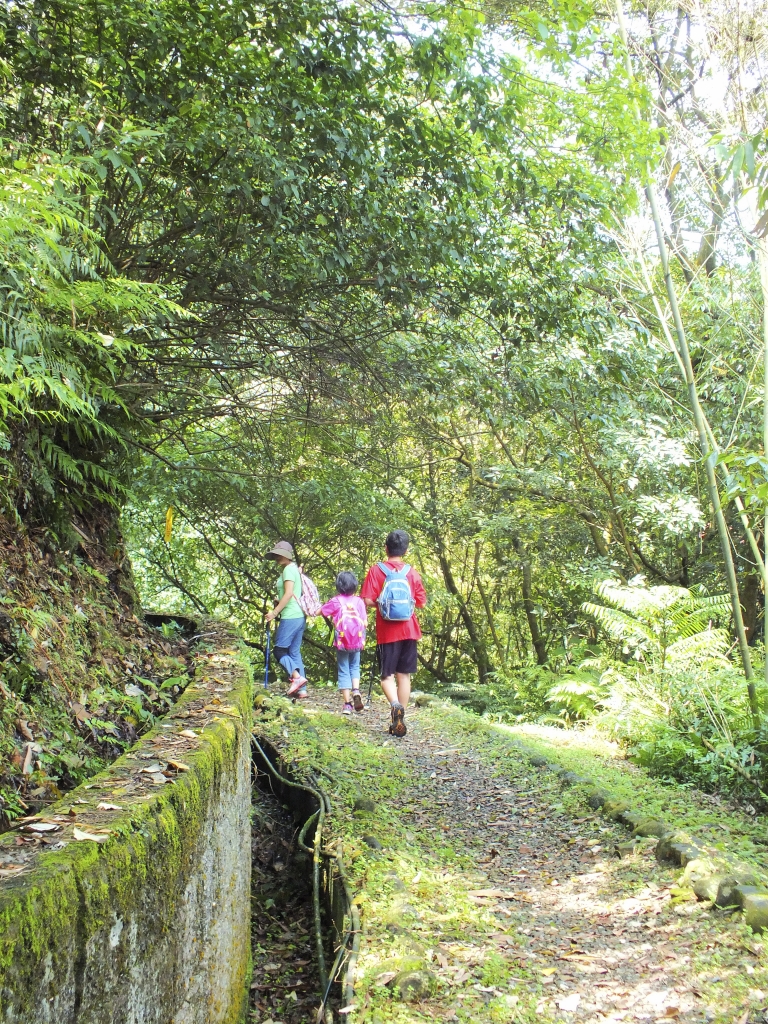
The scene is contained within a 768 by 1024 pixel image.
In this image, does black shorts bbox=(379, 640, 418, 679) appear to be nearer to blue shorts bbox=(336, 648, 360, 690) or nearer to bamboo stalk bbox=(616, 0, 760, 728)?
blue shorts bbox=(336, 648, 360, 690)

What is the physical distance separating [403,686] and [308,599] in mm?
1914

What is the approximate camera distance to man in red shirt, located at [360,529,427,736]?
7.61m

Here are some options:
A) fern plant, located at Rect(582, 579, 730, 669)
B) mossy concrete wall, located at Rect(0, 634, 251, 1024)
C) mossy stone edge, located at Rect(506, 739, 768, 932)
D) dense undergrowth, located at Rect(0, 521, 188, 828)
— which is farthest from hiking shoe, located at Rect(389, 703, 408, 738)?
mossy concrete wall, located at Rect(0, 634, 251, 1024)

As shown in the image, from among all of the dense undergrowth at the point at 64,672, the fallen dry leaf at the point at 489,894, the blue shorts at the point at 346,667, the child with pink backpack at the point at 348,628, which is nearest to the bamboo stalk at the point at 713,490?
the fallen dry leaf at the point at 489,894

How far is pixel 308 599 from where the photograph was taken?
928 centimetres

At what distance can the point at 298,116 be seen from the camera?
4.74 metres

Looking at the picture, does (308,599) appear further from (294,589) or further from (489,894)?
(489,894)

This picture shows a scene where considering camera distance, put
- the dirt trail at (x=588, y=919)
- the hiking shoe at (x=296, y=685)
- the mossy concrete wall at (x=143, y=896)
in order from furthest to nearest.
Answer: the hiking shoe at (x=296, y=685)
the dirt trail at (x=588, y=919)
the mossy concrete wall at (x=143, y=896)

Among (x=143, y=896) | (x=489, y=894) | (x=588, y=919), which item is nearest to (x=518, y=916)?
(x=489, y=894)

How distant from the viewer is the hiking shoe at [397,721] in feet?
26.0

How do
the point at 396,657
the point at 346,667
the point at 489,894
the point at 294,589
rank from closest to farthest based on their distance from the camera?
the point at 489,894 < the point at 396,657 < the point at 294,589 < the point at 346,667

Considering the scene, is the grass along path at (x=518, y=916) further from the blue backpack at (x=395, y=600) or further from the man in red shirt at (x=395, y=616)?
the blue backpack at (x=395, y=600)

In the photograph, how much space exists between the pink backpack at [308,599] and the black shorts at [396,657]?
158cm

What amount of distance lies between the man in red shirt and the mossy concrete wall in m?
3.57
